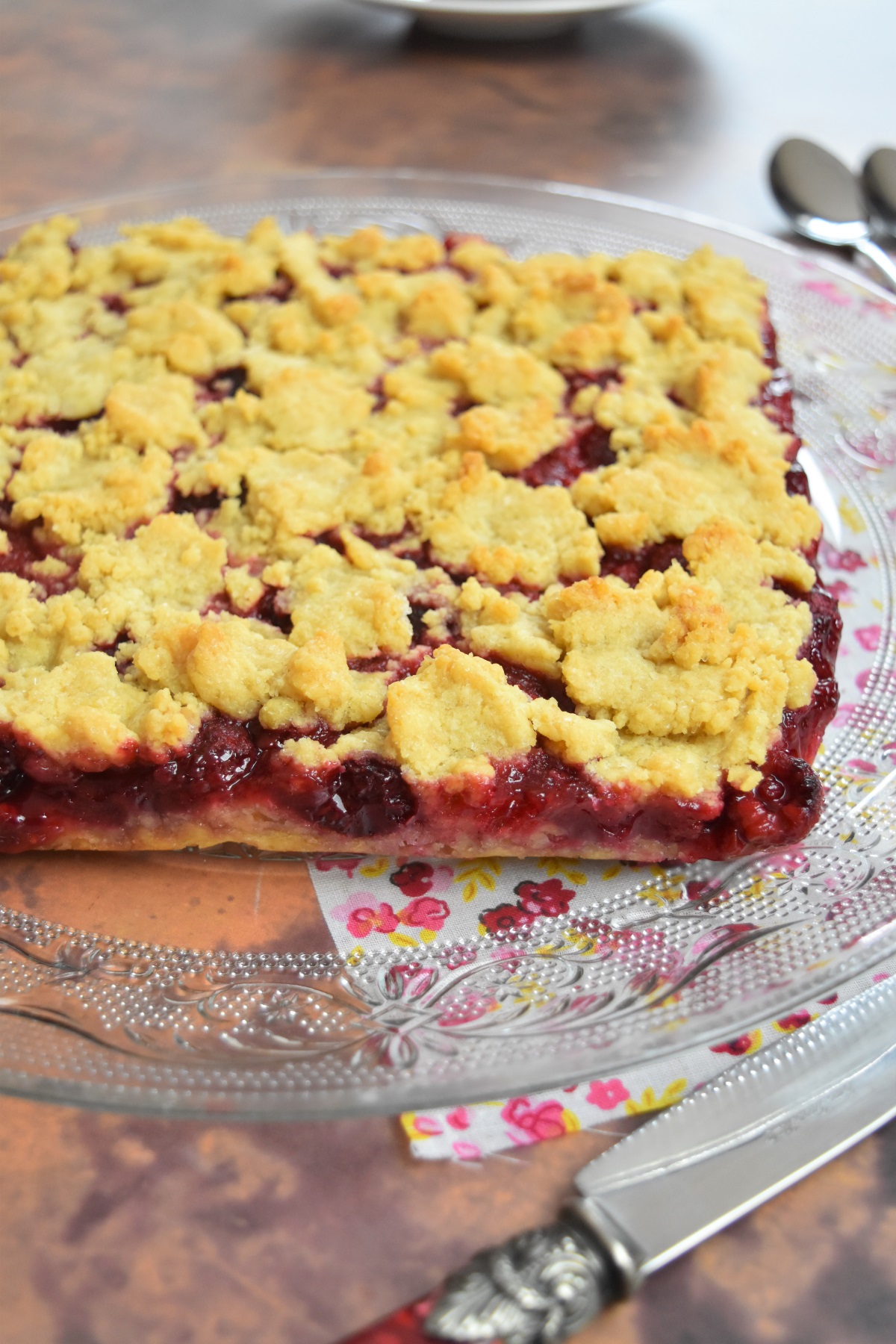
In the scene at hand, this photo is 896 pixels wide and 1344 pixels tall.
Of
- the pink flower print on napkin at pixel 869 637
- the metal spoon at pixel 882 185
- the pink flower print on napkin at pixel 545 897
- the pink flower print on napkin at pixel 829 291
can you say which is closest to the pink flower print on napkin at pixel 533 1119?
the pink flower print on napkin at pixel 545 897

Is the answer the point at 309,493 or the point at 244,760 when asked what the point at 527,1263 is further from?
the point at 309,493

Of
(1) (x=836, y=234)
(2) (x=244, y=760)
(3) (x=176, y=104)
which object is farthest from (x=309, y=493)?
(3) (x=176, y=104)

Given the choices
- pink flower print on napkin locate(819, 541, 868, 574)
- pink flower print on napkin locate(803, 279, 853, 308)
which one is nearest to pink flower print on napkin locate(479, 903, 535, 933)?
pink flower print on napkin locate(819, 541, 868, 574)

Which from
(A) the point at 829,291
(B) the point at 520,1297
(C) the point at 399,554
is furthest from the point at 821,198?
(B) the point at 520,1297

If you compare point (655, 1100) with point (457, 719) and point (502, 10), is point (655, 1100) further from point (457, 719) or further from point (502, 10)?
point (502, 10)

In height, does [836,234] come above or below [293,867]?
above

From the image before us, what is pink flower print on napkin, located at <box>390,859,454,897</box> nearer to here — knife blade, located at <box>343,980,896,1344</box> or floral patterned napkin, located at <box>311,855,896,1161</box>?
floral patterned napkin, located at <box>311,855,896,1161</box>

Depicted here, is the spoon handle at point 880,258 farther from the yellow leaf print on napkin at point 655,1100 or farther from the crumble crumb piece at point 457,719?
the yellow leaf print on napkin at point 655,1100

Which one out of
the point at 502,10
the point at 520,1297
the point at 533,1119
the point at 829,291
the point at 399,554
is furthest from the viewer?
the point at 502,10
